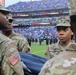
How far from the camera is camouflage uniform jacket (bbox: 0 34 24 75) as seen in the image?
2.78 metres

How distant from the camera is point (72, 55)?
1.51 meters

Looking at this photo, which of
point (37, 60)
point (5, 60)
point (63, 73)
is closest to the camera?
point (63, 73)

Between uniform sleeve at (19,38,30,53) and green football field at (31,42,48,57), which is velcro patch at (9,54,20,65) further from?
green football field at (31,42,48,57)

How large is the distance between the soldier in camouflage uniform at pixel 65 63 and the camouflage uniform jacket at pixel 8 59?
4.14 ft

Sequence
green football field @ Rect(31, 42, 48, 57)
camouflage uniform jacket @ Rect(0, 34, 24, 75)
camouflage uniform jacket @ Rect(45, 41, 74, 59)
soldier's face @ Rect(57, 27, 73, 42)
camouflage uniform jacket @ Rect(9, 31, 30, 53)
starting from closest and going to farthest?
camouflage uniform jacket @ Rect(0, 34, 24, 75) < soldier's face @ Rect(57, 27, 73, 42) < camouflage uniform jacket @ Rect(45, 41, 74, 59) < camouflage uniform jacket @ Rect(9, 31, 30, 53) < green football field @ Rect(31, 42, 48, 57)

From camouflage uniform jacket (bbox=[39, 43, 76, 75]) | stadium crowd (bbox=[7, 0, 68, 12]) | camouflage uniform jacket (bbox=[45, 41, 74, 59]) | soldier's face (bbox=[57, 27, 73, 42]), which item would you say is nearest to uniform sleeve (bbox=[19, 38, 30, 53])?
camouflage uniform jacket (bbox=[45, 41, 74, 59])

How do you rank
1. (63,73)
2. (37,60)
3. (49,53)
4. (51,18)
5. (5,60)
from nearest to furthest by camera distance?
1. (63,73)
2. (5,60)
3. (37,60)
4. (49,53)
5. (51,18)

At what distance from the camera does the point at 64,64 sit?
148cm

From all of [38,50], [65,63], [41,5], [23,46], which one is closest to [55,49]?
[23,46]

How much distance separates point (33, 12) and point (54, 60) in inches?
2133

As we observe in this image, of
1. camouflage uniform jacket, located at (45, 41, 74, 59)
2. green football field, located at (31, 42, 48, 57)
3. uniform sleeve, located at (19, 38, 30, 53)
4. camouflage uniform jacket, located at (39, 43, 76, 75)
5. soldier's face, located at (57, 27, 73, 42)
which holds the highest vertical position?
camouflage uniform jacket, located at (39, 43, 76, 75)

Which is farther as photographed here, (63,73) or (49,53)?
(49,53)

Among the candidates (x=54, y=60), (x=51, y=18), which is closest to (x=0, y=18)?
(x=54, y=60)

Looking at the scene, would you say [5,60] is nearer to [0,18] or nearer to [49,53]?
[0,18]
